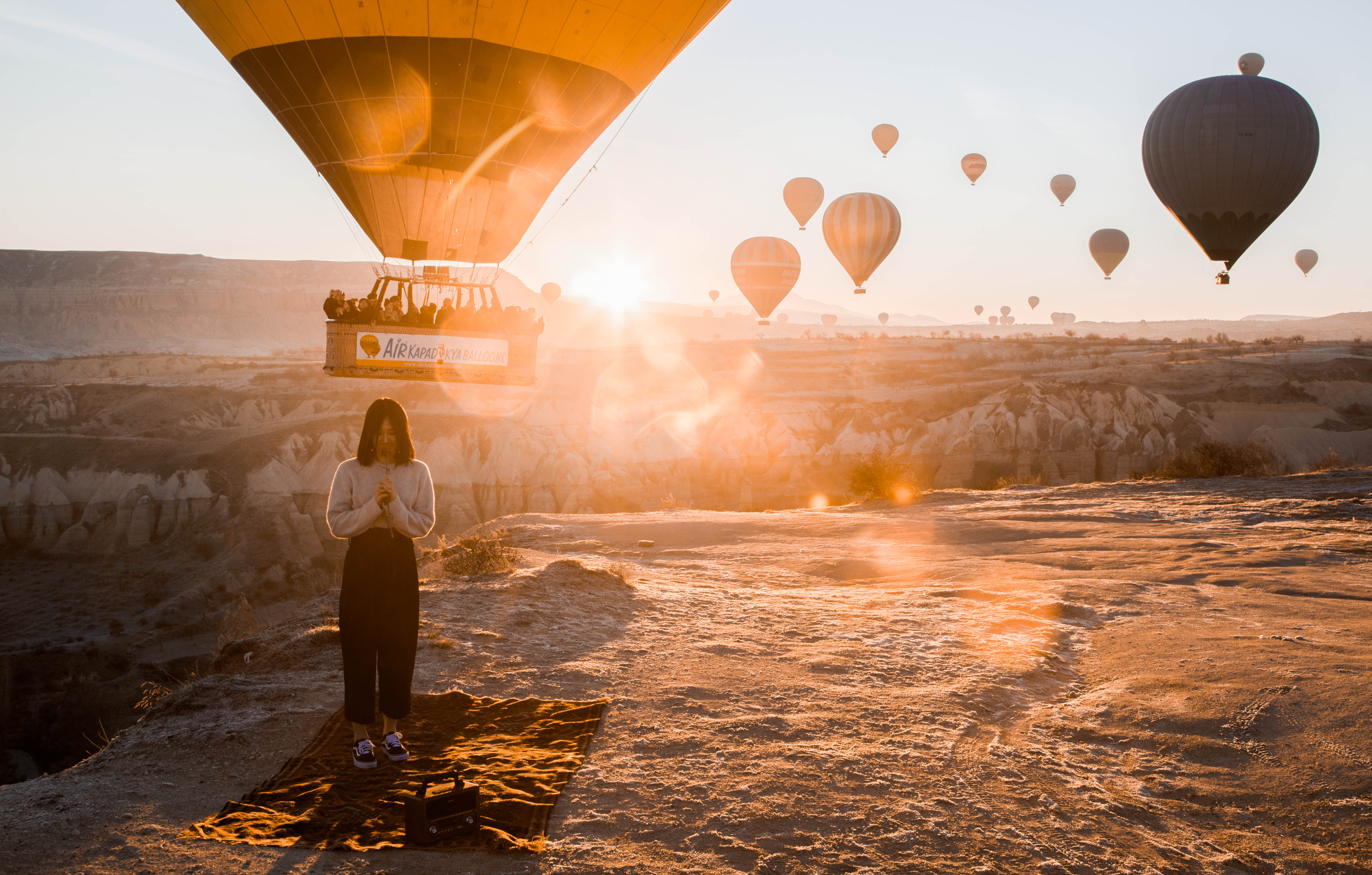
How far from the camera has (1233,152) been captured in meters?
28.4

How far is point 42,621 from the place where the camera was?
2964cm

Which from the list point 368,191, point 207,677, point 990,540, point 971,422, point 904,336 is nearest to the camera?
point 207,677

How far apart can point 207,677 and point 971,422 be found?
34.9 m

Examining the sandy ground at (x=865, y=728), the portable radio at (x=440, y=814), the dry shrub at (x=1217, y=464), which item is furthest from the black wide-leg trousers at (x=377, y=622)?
the dry shrub at (x=1217, y=464)

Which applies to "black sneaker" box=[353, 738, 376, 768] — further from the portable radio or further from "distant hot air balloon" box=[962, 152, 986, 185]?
"distant hot air balloon" box=[962, 152, 986, 185]

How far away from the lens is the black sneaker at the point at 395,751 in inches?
187

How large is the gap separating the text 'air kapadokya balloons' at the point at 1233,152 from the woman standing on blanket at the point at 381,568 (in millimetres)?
31212

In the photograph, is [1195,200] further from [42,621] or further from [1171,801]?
[42,621]

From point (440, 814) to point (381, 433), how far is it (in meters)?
1.94

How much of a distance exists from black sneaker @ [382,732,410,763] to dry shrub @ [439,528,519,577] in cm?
496

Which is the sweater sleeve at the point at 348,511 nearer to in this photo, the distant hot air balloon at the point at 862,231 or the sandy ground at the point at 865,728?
the sandy ground at the point at 865,728

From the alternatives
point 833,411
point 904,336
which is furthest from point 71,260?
point 833,411

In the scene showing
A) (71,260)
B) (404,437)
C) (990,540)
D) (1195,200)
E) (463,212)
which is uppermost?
(71,260)

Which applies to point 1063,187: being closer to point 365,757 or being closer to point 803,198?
point 803,198
